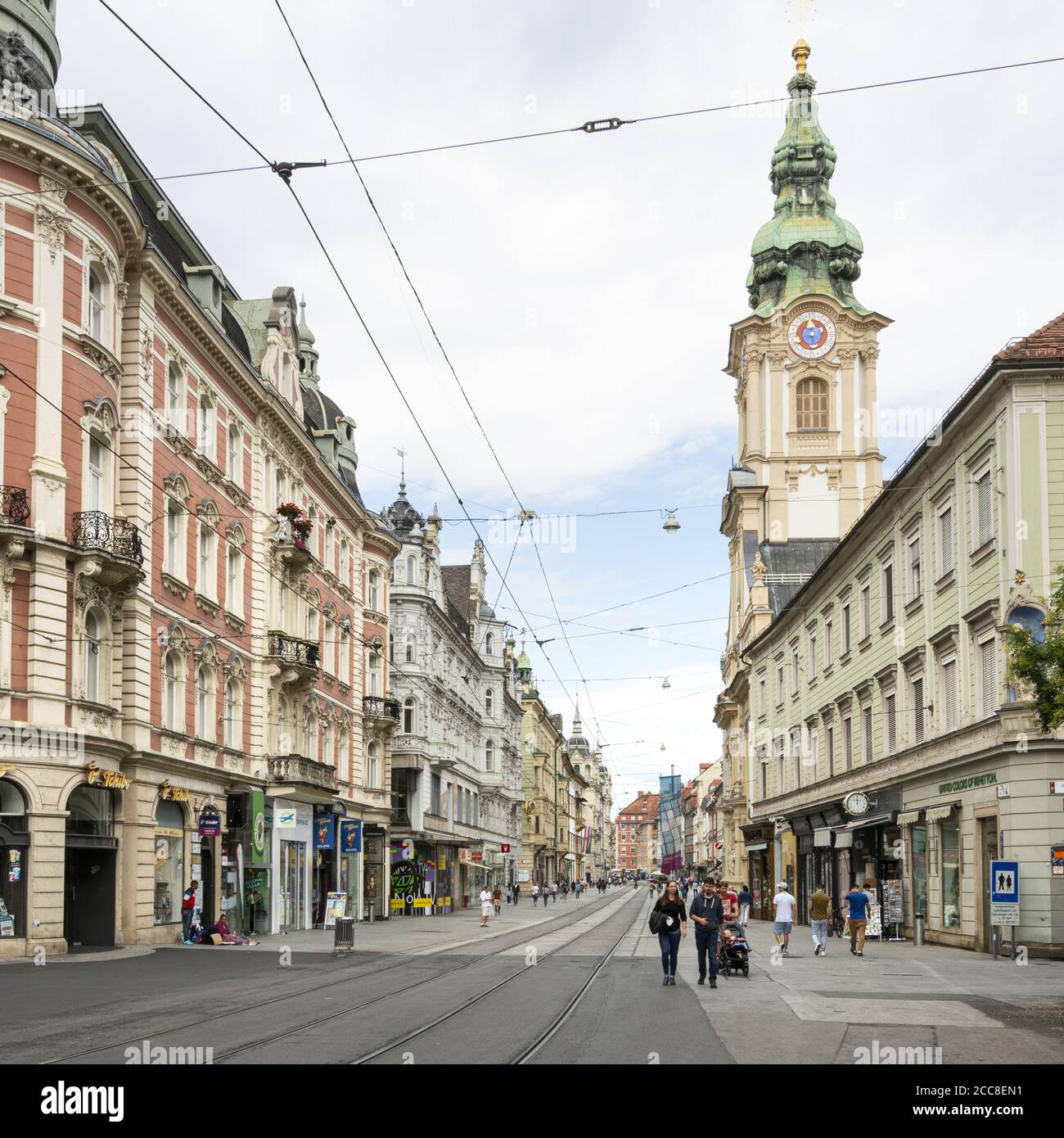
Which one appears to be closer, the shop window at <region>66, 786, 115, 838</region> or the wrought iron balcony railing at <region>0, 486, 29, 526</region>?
the wrought iron balcony railing at <region>0, 486, 29, 526</region>

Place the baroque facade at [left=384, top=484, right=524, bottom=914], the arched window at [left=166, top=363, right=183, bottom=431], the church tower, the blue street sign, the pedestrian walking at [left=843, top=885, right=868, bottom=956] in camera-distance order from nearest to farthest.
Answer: the blue street sign, the pedestrian walking at [left=843, top=885, right=868, bottom=956], the arched window at [left=166, top=363, right=183, bottom=431], the baroque facade at [left=384, top=484, right=524, bottom=914], the church tower

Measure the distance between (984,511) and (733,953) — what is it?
1099 cm

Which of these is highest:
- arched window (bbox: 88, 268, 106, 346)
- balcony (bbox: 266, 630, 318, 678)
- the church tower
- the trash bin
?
the church tower

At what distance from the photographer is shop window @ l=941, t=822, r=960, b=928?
31391mm

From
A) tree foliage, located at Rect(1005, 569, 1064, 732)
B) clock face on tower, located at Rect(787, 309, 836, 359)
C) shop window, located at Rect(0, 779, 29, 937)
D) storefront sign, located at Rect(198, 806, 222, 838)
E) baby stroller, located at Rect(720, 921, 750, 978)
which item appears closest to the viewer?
tree foliage, located at Rect(1005, 569, 1064, 732)

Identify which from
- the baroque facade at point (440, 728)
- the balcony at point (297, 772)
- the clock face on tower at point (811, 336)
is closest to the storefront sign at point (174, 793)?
the balcony at point (297, 772)

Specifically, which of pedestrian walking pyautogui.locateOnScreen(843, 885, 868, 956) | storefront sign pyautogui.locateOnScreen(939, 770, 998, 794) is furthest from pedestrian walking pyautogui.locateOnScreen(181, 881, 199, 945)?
storefront sign pyautogui.locateOnScreen(939, 770, 998, 794)

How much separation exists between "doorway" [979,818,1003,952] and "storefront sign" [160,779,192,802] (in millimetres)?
17687

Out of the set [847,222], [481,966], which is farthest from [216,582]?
[847,222]

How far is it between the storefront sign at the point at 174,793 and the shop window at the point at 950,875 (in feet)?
57.1

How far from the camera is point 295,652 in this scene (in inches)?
1700

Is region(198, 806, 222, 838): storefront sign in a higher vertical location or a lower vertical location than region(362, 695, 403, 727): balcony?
lower

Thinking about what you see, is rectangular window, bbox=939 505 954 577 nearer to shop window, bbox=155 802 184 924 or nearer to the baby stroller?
the baby stroller

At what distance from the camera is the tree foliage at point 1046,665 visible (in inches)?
738
